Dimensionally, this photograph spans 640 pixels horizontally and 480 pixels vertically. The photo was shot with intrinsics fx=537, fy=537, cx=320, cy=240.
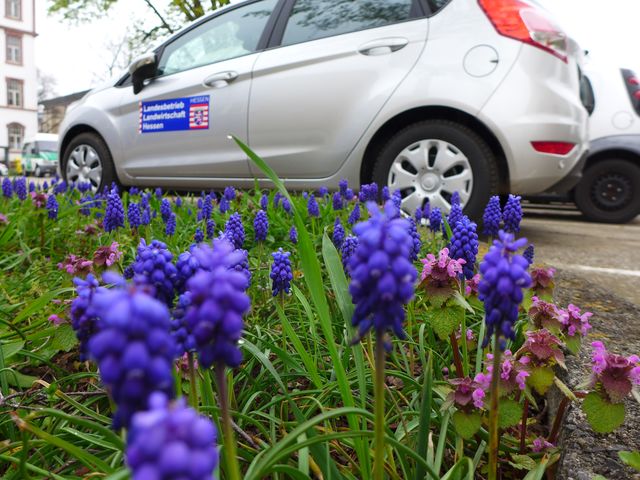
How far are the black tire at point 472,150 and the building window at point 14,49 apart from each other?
183 ft

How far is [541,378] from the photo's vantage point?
3.96 feet

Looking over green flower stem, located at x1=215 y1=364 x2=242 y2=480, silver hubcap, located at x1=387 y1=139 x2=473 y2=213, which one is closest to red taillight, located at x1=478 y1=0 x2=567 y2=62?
silver hubcap, located at x1=387 y1=139 x2=473 y2=213

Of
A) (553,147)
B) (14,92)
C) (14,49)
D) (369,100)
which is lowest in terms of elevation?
(553,147)

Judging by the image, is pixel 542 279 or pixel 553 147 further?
pixel 553 147

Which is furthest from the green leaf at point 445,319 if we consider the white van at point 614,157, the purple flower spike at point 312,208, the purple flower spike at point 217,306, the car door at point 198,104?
the white van at point 614,157

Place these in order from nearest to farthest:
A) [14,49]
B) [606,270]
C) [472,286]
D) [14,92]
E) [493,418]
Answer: [493,418] < [472,286] < [606,270] < [14,49] < [14,92]

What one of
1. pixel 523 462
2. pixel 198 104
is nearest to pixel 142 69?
pixel 198 104

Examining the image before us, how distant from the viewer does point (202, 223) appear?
3.23m

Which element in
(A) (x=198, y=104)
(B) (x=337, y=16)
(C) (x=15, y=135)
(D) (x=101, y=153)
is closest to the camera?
(B) (x=337, y=16)

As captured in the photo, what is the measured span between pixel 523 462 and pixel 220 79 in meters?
4.17

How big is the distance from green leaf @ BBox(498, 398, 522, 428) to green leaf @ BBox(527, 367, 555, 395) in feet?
0.40

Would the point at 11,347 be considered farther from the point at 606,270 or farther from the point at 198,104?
the point at 198,104

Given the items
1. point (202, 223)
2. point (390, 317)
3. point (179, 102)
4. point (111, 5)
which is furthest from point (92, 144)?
point (111, 5)

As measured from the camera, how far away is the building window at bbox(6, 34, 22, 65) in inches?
1938
